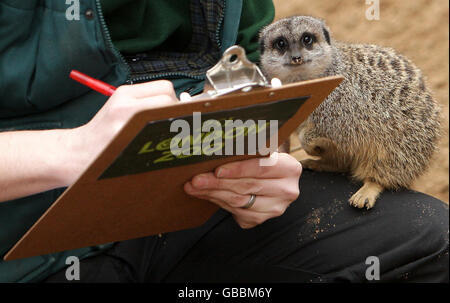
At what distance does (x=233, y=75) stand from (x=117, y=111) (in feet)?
0.46

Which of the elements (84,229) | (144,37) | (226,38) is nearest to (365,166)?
(226,38)

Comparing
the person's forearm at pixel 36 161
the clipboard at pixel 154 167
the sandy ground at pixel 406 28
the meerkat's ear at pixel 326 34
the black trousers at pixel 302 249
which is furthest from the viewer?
the sandy ground at pixel 406 28

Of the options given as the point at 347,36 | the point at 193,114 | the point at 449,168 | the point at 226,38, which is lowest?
the point at 193,114

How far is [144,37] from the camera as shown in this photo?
1009mm

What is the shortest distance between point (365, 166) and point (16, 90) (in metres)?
0.77

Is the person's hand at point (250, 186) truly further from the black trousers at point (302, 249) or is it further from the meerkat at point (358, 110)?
the meerkat at point (358, 110)

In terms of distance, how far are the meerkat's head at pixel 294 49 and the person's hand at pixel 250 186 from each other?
1.37 feet

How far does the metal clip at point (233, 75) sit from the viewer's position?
1.84 feet

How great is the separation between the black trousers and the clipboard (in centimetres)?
15

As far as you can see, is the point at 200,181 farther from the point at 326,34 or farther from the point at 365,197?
the point at 326,34

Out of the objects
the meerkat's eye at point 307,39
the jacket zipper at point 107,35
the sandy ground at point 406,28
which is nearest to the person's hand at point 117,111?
the jacket zipper at point 107,35

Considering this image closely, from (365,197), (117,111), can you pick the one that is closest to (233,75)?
(117,111)

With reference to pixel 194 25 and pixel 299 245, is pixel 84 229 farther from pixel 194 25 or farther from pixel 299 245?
pixel 194 25

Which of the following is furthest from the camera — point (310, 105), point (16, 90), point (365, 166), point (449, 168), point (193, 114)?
point (449, 168)
